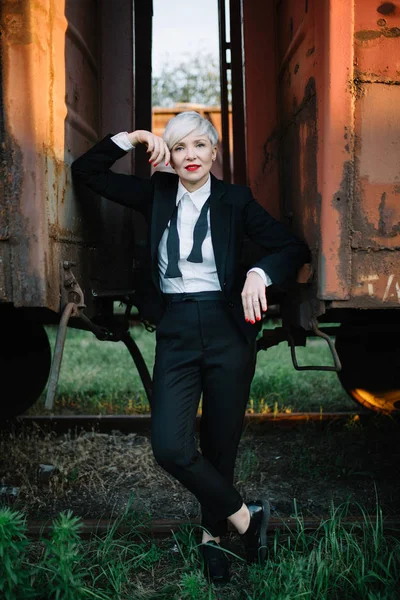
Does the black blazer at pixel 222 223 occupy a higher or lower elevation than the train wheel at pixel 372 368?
higher

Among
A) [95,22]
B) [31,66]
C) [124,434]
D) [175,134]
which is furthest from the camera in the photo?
[124,434]

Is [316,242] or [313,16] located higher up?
[313,16]

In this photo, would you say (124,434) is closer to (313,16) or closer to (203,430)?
(203,430)

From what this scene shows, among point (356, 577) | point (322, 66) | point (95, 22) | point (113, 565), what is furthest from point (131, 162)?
point (356, 577)

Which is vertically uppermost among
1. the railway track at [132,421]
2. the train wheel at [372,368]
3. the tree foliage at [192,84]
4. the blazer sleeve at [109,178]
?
the tree foliage at [192,84]

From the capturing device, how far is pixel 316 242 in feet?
8.56

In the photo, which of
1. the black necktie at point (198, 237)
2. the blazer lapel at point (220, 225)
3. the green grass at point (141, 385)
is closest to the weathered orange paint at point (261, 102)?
the blazer lapel at point (220, 225)

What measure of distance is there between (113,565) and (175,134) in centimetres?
191

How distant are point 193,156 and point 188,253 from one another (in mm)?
435

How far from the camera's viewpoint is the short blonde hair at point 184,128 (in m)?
2.65

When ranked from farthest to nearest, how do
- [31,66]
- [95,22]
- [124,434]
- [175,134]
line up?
[124,434], [95,22], [175,134], [31,66]

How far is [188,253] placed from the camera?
268cm

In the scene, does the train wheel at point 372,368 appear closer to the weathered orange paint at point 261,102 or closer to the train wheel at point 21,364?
the weathered orange paint at point 261,102

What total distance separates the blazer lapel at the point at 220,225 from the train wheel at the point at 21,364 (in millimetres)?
2364
